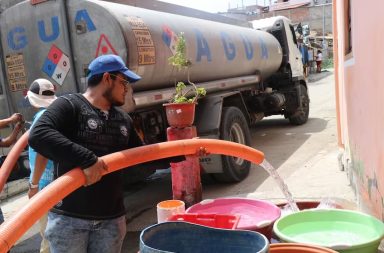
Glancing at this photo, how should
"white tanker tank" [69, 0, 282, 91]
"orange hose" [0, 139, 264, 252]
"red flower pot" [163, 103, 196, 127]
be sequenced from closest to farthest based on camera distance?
"orange hose" [0, 139, 264, 252], "white tanker tank" [69, 0, 282, 91], "red flower pot" [163, 103, 196, 127]

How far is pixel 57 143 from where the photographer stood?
2.17 metres

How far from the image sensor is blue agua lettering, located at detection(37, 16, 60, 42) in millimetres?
5074

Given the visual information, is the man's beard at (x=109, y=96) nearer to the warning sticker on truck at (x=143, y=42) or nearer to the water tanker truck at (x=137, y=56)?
the water tanker truck at (x=137, y=56)

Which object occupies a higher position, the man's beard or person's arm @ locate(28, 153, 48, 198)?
the man's beard

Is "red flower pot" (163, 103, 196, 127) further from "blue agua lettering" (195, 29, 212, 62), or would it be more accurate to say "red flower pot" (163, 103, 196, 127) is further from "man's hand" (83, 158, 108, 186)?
"man's hand" (83, 158, 108, 186)

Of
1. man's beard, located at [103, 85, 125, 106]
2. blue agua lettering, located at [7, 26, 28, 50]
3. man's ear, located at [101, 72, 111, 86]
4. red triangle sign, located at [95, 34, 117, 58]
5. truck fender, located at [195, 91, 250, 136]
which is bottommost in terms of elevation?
truck fender, located at [195, 91, 250, 136]

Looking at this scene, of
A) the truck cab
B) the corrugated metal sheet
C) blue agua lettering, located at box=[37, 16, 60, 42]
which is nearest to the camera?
blue agua lettering, located at box=[37, 16, 60, 42]

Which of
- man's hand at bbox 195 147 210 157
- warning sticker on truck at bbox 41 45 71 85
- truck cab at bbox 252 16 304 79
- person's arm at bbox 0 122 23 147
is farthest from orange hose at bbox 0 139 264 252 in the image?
truck cab at bbox 252 16 304 79

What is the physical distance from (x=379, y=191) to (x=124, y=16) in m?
3.22

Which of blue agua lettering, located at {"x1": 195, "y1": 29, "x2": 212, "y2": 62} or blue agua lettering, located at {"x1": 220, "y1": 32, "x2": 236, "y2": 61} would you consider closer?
blue agua lettering, located at {"x1": 195, "y1": 29, "x2": 212, "y2": 62}

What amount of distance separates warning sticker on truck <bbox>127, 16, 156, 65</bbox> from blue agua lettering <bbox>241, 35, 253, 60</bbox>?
325 centimetres

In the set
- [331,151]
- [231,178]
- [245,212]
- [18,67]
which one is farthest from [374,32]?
[331,151]

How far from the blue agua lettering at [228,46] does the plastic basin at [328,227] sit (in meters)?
4.96

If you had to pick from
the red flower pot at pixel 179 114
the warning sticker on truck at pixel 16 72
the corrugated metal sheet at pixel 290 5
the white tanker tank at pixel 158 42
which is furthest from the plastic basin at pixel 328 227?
the corrugated metal sheet at pixel 290 5
